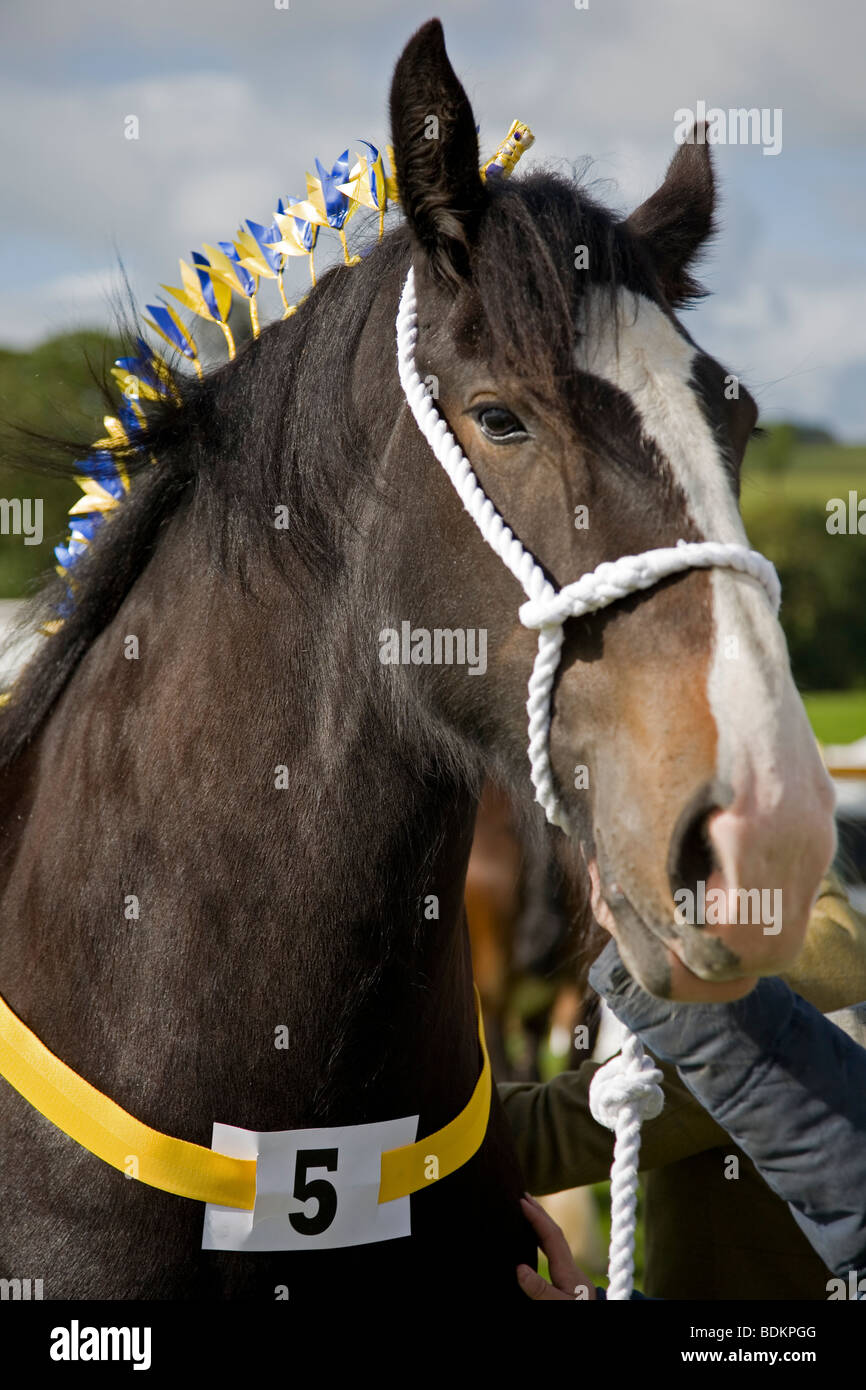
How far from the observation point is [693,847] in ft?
4.92

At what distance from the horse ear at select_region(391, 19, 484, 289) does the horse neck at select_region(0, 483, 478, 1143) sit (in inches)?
23.3

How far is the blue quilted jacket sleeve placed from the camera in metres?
1.95

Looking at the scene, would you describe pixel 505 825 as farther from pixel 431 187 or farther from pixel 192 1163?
pixel 431 187

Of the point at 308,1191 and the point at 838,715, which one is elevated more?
the point at 838,715

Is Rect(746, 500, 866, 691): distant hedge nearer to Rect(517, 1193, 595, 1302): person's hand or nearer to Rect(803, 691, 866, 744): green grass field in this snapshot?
Rect(803, 691, 866, 744): green grass field

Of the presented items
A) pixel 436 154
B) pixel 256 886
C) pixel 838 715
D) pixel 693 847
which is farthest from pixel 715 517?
pixel 838 715

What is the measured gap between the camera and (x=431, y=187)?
6.09 feet

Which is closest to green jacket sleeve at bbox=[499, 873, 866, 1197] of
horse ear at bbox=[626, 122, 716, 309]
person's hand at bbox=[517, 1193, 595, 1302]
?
person's hand at bbox=[517, 1193, 595, 1302]

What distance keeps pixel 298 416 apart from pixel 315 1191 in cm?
140

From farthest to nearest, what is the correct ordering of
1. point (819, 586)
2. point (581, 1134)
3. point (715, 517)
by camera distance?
point (819, 586) → point (581, 1134) → point (715, 517)

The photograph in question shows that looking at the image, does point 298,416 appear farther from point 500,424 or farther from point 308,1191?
point 308,1191

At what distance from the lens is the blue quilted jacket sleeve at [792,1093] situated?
1.95 m
